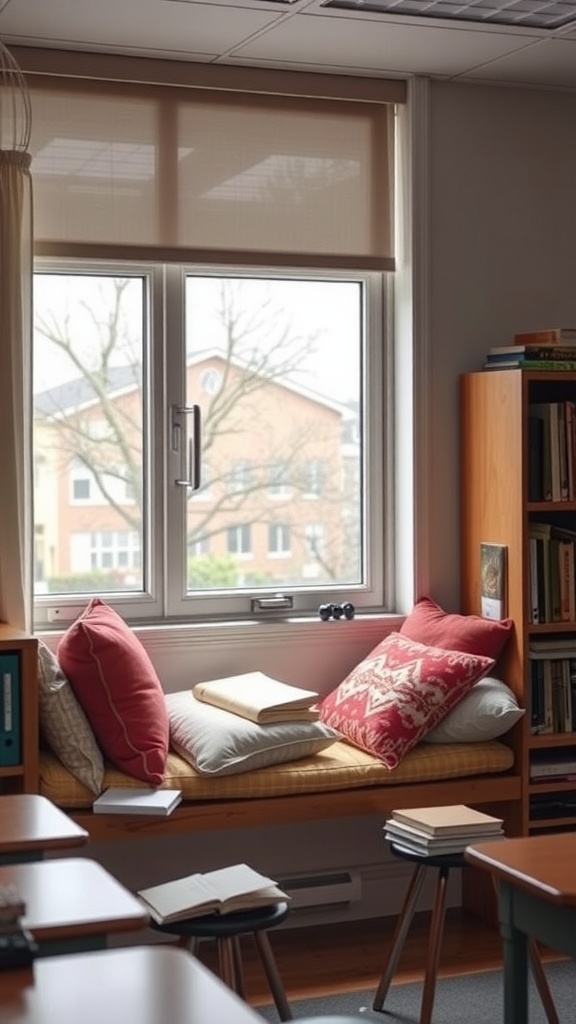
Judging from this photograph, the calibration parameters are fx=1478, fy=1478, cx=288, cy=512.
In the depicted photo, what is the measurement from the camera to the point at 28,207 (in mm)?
4152

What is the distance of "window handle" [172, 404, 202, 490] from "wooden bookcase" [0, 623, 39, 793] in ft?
3.12

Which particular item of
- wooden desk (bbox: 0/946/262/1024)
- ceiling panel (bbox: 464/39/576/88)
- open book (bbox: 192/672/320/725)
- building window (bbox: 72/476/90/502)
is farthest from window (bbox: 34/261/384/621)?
wooden desk (bbox: 0/946/262/1024)

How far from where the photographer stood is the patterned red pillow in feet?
13.6

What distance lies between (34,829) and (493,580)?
7.31ft

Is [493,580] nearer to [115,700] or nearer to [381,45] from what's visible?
[115,700]

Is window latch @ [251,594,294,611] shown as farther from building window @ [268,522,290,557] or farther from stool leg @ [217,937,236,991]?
stool leg @ [217,937,236,991]

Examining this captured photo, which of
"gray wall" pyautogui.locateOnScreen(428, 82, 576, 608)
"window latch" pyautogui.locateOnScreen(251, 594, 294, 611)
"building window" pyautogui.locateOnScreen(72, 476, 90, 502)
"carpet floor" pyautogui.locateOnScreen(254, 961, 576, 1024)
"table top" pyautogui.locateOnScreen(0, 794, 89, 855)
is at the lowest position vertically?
"carpet floor" pyautogui.locateOnScreen(254, 961, 576, 1024)

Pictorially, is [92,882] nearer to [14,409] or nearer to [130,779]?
[130,779]

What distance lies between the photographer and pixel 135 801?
3814mm

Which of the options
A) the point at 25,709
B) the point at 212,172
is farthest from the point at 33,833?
the point at 212,172

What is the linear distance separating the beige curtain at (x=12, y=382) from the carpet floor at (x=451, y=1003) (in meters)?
1.31

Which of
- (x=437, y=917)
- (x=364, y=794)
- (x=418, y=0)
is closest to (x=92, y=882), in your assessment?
(x=437, y=917)

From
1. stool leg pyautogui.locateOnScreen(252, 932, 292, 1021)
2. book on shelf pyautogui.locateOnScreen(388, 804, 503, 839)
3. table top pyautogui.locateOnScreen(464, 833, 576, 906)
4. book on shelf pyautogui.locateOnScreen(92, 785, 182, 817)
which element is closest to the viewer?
table top pyautogui.locateOnScreen(464, 833, 576, 906)

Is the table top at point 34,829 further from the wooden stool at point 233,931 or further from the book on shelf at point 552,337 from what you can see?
the book on shelf at point 552,337
